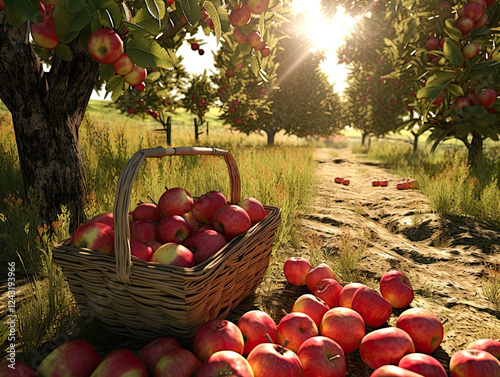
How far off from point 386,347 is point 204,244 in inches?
37.4

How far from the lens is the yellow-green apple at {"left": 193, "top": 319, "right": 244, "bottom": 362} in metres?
1.28

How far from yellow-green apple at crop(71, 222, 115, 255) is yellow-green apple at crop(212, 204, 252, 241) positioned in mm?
581

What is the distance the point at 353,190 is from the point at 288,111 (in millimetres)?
9011

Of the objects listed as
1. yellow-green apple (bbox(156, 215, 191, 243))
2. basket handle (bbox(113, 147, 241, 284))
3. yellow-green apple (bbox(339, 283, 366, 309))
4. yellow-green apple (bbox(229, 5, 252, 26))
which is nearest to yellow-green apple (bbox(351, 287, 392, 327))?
yellow-green apple (bbox(339, 283, 366, 309))

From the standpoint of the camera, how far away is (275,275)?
7.91 feet

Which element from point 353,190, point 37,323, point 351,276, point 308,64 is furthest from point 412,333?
point 308,64

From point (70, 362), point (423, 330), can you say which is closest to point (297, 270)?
point (423, 330)

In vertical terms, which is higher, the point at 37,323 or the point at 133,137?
the point at 133,137

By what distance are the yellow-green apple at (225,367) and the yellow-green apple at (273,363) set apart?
41 mm

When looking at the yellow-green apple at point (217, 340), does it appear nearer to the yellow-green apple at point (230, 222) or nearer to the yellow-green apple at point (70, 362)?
the yellow-green apple at point (70, 362)

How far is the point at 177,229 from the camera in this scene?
1.78 m

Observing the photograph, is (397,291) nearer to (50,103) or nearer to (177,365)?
(177,365)

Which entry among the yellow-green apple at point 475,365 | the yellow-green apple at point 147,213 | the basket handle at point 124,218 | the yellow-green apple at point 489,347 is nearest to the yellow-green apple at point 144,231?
the yellow-green apple at point 147,213

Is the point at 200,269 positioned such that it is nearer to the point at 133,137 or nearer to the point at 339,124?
the point at 133,137
